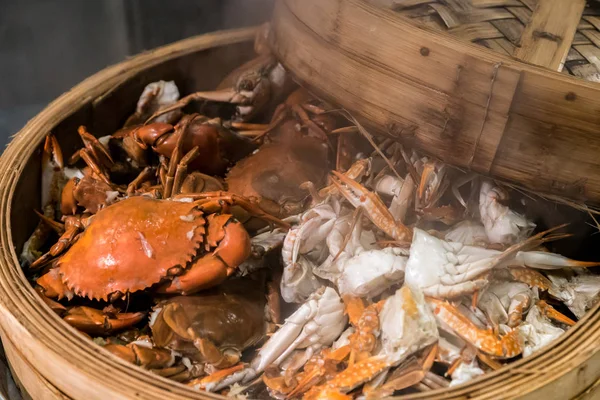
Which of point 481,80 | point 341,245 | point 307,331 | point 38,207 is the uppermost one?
point 481,80

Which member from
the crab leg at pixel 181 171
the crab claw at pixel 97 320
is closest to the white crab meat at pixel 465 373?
the crab claw at pixel 97 320

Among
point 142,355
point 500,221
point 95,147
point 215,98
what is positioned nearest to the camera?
point 142,355

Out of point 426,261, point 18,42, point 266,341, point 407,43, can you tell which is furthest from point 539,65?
point 18,42

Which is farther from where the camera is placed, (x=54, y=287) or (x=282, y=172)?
(x=282, y=172)

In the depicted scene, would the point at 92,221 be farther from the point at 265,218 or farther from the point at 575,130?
the point at 575,130

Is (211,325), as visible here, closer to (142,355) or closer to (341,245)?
(142,355)

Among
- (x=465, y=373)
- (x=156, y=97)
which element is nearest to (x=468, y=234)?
(x=465, y=373)

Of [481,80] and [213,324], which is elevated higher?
[481,80]
